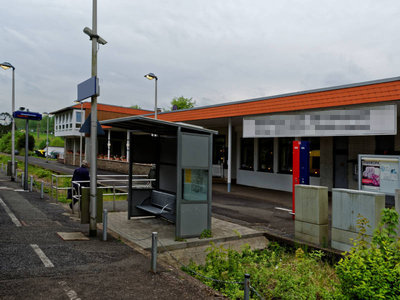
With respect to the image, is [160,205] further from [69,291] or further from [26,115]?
[26,115]

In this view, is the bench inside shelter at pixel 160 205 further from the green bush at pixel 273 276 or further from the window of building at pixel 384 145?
the window of building at pixel 384 145

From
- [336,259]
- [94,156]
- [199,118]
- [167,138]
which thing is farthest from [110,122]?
[199,118]

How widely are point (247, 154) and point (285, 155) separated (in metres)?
3.16

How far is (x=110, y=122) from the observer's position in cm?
780

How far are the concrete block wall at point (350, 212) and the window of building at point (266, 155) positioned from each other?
11256 mm

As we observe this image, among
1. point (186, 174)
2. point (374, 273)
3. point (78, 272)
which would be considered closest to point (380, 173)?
point (374, 273)

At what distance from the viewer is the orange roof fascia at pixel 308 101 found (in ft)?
34.4

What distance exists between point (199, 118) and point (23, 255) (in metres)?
12.9

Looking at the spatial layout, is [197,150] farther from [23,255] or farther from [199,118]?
[199,118]

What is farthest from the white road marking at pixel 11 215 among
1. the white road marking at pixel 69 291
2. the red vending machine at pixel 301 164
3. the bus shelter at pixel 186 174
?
the red vending machine at pixel 301 164

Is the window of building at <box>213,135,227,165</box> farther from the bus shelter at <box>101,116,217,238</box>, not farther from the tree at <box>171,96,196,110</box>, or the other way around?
the tree at <box>171,96,196,110</box>

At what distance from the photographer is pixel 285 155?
1745 centimetres

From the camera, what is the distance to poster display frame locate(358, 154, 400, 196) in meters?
6.91

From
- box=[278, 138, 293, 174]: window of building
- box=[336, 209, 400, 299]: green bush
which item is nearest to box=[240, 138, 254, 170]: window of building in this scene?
box=[278, 138, 293, 174]: window of building
